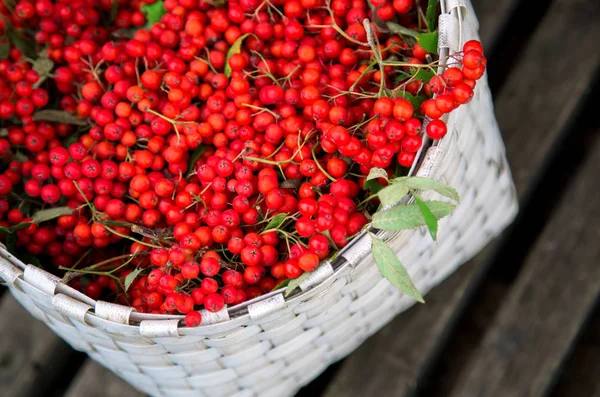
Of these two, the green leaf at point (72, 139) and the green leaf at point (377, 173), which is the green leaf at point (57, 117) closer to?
the green leaf at point (72, 139)

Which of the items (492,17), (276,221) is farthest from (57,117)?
(492,17)

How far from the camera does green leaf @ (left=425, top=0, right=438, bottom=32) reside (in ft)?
2.77

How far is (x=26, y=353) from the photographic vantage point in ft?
3.87

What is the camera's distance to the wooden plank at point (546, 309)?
3.62 ft

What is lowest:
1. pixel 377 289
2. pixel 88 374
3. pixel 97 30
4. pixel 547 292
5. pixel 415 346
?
pixel 88 374

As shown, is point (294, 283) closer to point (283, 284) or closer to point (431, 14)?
point (283, 284)

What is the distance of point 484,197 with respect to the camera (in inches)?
39.6

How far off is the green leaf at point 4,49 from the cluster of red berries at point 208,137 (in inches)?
0.6

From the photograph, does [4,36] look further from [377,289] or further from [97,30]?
[377,289]

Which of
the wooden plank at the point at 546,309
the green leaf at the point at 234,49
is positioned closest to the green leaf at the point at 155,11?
the green leaf at the point at 234,49

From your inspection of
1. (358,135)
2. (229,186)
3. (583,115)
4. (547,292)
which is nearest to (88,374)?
(229,186)

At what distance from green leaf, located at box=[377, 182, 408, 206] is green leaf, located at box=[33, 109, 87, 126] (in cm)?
52

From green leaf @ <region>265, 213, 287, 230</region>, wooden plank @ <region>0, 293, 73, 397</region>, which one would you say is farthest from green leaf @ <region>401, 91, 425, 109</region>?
wooden plank @ <region>0, 293, 73, 397</region>

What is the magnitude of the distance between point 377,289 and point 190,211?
284 mm
